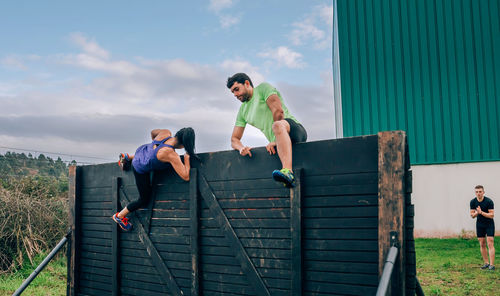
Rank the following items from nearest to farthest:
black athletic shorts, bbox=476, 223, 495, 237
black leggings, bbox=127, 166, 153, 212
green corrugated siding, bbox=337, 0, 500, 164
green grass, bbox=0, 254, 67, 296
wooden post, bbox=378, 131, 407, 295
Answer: wooden post, bbox=378, 131, 407, 295 < black leggings, bbox=127, 166, 153, 212 < green grass, bbox=0, 254, 67, 296 < black athletic shorts, bbox=476, 223, 495, 237 < green corrugated siding, bbox=337, 0, 500, 164

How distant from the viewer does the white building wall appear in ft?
39.2

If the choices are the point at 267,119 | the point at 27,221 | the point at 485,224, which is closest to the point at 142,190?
the point at 267,119

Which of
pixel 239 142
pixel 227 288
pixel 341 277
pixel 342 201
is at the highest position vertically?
pixel 239 142

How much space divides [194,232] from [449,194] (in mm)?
10317

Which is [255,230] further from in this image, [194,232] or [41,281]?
[41,281]

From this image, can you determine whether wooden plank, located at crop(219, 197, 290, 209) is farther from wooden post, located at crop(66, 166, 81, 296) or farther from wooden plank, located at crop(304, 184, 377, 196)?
wooden post, located at crop(66, 166, 81, 296)

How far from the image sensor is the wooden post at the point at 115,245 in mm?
5367

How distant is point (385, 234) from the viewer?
3383mm

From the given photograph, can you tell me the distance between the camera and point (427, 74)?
12.5 metres

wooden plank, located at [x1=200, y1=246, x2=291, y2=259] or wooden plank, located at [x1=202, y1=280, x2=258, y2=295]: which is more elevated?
wooden plank, located at [x1=200, y1=246, x2=291, y2=259]

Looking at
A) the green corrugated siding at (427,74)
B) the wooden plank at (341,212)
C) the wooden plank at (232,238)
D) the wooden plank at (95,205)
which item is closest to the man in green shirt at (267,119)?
the wooden plank at (341,212)

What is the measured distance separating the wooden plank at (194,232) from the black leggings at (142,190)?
2.47ft

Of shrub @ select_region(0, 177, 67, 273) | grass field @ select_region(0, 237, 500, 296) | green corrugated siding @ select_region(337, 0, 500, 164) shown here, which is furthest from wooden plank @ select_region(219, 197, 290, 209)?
green corrugated siding @ select_region(337, 0, 500, 164)

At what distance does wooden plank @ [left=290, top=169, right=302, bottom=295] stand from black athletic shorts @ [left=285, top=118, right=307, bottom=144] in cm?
34
